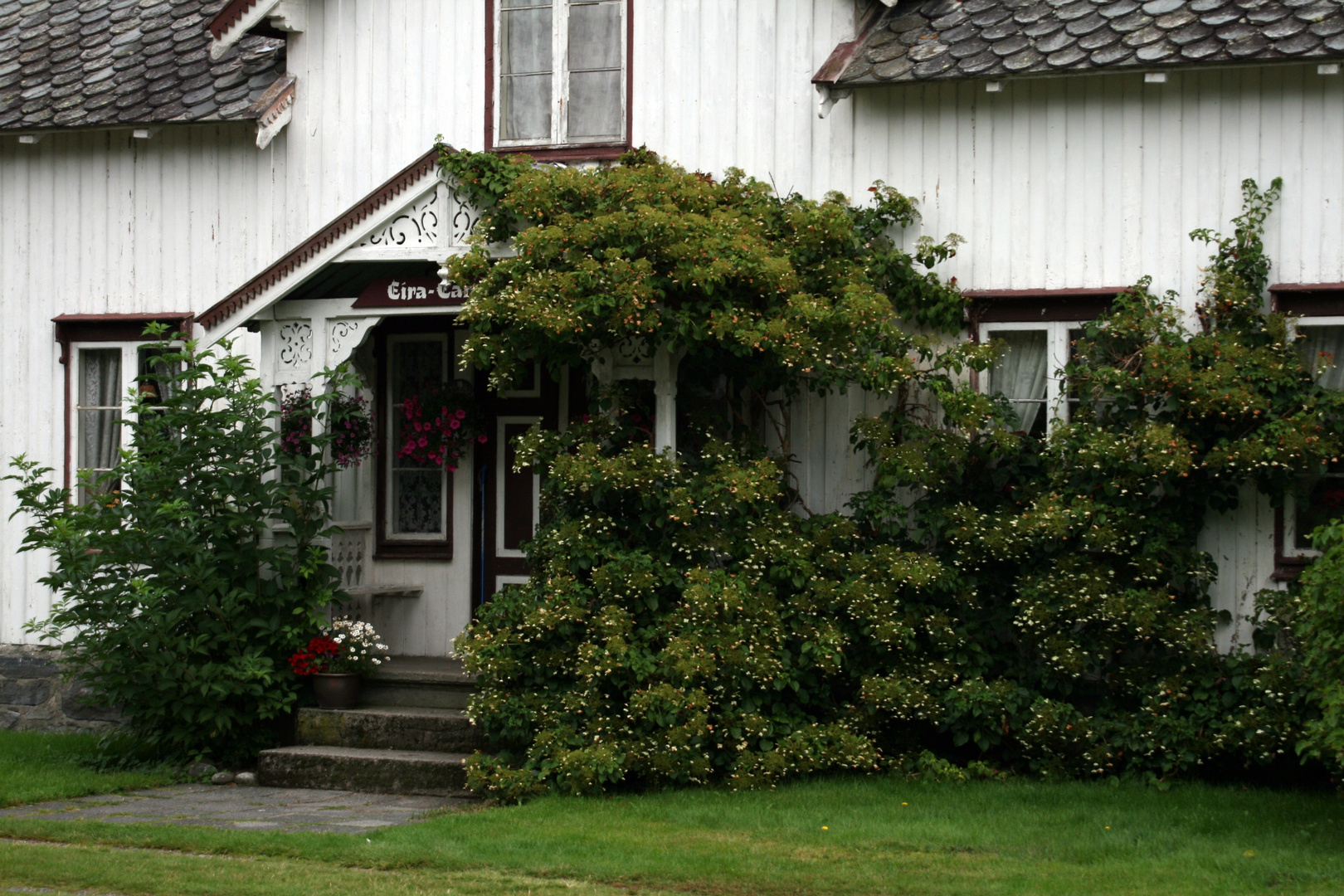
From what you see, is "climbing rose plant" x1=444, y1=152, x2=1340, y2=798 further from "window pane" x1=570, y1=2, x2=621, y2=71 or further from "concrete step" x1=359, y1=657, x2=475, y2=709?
Answer: "window pane" x1=570, y1=2, x2=621, y2=71

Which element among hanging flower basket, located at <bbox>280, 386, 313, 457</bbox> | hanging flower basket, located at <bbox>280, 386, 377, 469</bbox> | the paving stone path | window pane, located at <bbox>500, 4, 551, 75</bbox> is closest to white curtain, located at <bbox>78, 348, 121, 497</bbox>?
hanging flower basket, located at <bbox>280, 386, 377, 469</bbox>

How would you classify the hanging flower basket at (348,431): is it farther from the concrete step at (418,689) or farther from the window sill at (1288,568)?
the window sill at (1288,568)

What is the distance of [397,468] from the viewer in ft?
40.4

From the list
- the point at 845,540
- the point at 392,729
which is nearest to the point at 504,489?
the point at 392,729

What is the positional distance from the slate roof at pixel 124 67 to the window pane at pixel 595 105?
242 centimetres

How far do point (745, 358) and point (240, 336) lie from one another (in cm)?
432

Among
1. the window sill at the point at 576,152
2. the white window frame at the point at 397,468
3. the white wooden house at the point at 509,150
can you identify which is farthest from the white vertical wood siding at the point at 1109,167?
the white window frame at the point at 397,468

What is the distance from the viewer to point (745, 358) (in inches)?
404

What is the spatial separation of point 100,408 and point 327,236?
3.34m

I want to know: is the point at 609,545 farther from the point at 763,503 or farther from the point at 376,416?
the point at 376,416

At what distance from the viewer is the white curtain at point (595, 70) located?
11.6m

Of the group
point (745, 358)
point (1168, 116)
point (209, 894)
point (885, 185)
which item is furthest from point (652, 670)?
point (1168, 116)

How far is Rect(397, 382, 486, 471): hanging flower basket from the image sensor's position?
39.1 feet

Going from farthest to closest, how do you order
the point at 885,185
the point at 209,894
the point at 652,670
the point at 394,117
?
1. the point at 394,117
2. the point at 885,185
3. the point at 652,670
4. the point at 209,894
